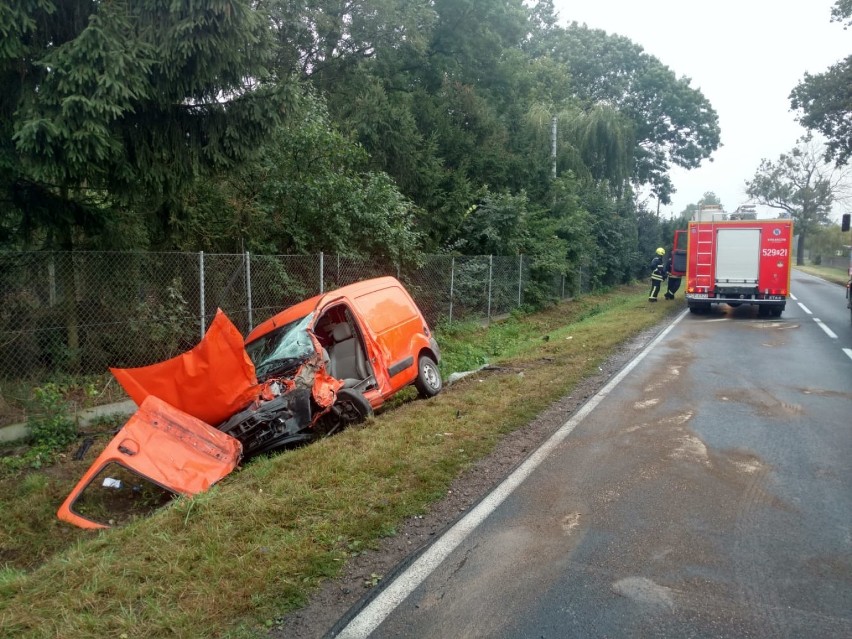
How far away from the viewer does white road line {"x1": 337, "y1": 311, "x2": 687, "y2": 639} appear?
3.52 meters

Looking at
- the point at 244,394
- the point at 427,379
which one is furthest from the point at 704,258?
the point at 244,394

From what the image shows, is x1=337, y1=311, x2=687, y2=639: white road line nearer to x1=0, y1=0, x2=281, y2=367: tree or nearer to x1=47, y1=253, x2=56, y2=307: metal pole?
x1=0, y1=0, x2=281, y2=367: tree

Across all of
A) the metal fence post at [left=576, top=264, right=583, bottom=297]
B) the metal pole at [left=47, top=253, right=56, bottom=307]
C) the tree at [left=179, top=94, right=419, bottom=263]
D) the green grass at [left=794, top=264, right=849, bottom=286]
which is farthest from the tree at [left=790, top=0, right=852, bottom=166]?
the metal pole at [left=47, top=253, right=56, bottom=307]

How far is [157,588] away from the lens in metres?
3.72

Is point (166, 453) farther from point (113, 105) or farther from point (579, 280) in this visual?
point (579, 280)

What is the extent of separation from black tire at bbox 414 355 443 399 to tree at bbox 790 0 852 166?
2765cm

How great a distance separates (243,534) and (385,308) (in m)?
4.80

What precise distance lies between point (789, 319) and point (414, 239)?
11.6 m

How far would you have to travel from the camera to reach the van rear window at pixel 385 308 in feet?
27.8

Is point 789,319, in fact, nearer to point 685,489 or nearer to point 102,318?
point 685,489

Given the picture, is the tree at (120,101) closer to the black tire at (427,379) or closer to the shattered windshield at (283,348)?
the shattered windshield at (283,348)

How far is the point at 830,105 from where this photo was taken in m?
30.0

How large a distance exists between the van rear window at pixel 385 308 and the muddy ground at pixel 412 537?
→ 7.65ft

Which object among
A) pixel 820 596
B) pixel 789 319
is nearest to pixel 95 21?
pixel 820 596
